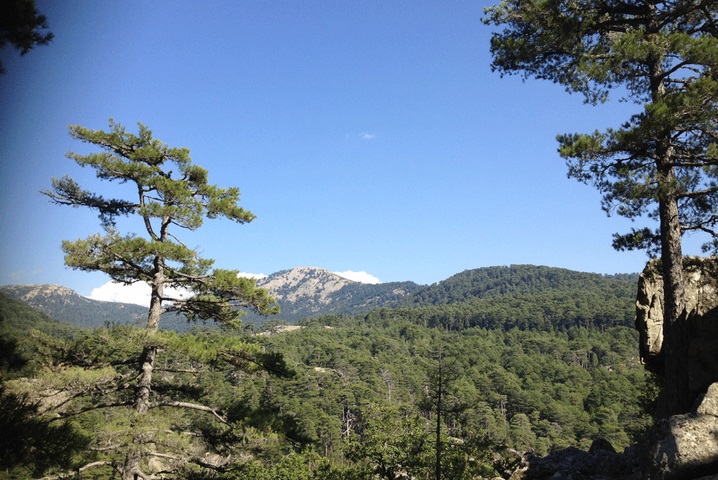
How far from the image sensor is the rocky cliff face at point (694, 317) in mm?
8391

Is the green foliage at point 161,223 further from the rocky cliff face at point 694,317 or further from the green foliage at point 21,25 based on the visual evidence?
the rocky cliff face at point 694,317

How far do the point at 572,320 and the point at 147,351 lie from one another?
163m

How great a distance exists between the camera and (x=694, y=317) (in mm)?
9359

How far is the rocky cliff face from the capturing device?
839 centimetres

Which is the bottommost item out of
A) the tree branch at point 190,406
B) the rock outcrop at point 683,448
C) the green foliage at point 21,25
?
the tree branch at point 190,406

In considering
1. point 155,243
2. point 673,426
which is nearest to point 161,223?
point 155,243

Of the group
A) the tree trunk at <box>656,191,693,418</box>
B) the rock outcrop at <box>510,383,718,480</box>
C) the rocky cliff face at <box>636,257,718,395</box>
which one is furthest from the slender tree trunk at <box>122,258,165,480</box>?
the rocky cliff face at <box>636,257,718,395</box>

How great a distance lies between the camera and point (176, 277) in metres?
8.76

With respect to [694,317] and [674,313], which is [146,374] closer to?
[674,313]

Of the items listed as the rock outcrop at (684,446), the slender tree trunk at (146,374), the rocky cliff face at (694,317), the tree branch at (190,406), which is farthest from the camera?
the rocky cliff face at (694,317)

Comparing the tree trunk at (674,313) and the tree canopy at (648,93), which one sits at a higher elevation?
the tree canopy at (648,93)

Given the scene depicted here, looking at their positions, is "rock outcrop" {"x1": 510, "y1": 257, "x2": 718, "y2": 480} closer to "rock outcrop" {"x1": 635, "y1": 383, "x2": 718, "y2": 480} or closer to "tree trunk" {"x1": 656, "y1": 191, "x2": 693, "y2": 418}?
"rock outcrop" {"x1": 635, "y1": 383, "x2": 718, "y2": 480}

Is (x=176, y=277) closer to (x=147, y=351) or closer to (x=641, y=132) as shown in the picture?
(x=147, y=351)

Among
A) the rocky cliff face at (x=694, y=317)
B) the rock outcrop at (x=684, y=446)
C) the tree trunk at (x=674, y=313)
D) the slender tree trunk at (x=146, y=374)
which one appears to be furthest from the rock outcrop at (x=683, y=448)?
the slender tree trunk at (x=146, y=374)
